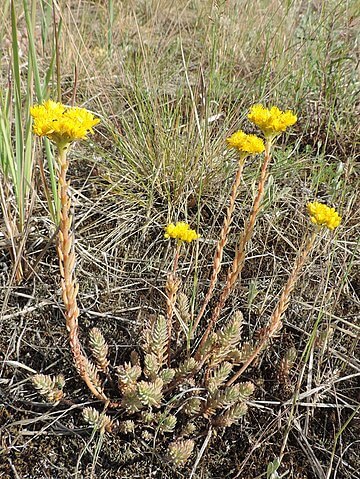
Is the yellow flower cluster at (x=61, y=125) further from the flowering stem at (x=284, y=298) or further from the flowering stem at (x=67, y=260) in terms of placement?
the flowering stem at (x=284, y=298)

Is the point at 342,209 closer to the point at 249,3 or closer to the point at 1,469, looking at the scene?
the point at 249,3

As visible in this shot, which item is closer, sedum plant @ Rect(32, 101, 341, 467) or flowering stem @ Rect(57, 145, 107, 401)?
flowering stem @ Rect(57, 145, 107, 401)

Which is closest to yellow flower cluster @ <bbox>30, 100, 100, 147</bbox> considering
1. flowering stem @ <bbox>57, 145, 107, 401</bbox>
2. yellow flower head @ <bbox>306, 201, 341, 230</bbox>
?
flowering stem @ <bbox>57, 145, 107, 401</bbox>

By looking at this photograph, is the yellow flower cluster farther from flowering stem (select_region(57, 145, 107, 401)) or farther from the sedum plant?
the sedum plant

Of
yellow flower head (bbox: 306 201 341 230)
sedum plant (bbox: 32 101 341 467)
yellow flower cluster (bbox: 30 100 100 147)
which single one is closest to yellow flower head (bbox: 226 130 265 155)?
sedum plant (bbox: 32 101 341 467)

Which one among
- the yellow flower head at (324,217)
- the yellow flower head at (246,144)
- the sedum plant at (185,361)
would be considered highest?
the yellow flower head at (246,144)

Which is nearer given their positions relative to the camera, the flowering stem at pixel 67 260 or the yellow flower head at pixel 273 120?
the flowering stem at pixel 67 260

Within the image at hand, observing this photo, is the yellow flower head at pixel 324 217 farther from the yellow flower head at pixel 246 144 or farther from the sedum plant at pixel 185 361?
the yellow flower head at pixel 246 144

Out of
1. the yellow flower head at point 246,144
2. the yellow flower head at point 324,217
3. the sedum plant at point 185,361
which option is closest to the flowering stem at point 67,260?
the sedum plant at point 185,361

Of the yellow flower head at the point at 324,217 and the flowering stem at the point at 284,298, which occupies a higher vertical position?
the yellow flower head at the point at 324,217

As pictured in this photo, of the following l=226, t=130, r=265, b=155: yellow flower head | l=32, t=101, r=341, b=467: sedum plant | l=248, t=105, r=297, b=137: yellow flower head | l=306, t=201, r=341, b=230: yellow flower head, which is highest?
l=248, t=105, r=297, b=137: yellow flower head

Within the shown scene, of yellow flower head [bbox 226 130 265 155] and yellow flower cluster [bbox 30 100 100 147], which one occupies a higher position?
yellow flower cluster [bbox 30 100 100 147]

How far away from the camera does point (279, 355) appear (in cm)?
120

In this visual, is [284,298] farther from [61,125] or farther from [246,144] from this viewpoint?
[61,125]
